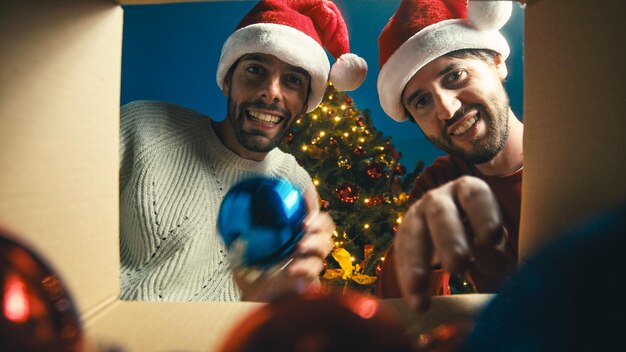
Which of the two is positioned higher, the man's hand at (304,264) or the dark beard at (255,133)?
Answer: the dark beard at (255,133)

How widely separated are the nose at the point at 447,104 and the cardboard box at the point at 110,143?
16cm

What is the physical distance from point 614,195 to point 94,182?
393mm

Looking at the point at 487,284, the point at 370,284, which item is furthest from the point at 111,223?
the point at 370,284

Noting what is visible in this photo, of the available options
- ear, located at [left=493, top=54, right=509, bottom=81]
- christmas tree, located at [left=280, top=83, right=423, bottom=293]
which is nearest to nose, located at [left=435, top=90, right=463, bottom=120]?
ear, located at [left=493, top=54, right=509, bottom=81]

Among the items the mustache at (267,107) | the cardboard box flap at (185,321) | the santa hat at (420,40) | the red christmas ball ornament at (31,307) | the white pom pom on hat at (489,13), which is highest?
the santa hat at (420,40)

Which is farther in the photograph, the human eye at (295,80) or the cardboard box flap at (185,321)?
the human eye at (295,80)

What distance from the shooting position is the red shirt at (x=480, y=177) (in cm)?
39

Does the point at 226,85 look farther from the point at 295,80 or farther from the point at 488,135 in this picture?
the point at 488,135

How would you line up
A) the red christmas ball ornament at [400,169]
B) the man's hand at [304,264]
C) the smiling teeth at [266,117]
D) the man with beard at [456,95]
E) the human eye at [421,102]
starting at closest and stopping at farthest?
the man's hand at [304,264], the man with beard at [456,95], the human eye at [421,102], the smiling teeth at [266,117], the red christmas ball ornament at [400,169]

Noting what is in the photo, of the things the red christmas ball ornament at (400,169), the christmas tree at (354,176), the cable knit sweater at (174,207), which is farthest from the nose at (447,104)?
the christmas tree at (354,176)

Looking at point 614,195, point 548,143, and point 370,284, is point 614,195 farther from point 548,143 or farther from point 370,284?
point 370,284

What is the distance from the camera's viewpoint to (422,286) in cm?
30

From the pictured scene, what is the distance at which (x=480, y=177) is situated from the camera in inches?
21.0

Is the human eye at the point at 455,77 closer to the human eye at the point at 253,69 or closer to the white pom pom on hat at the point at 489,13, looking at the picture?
the white pom pom on hat at the point at 489,13
